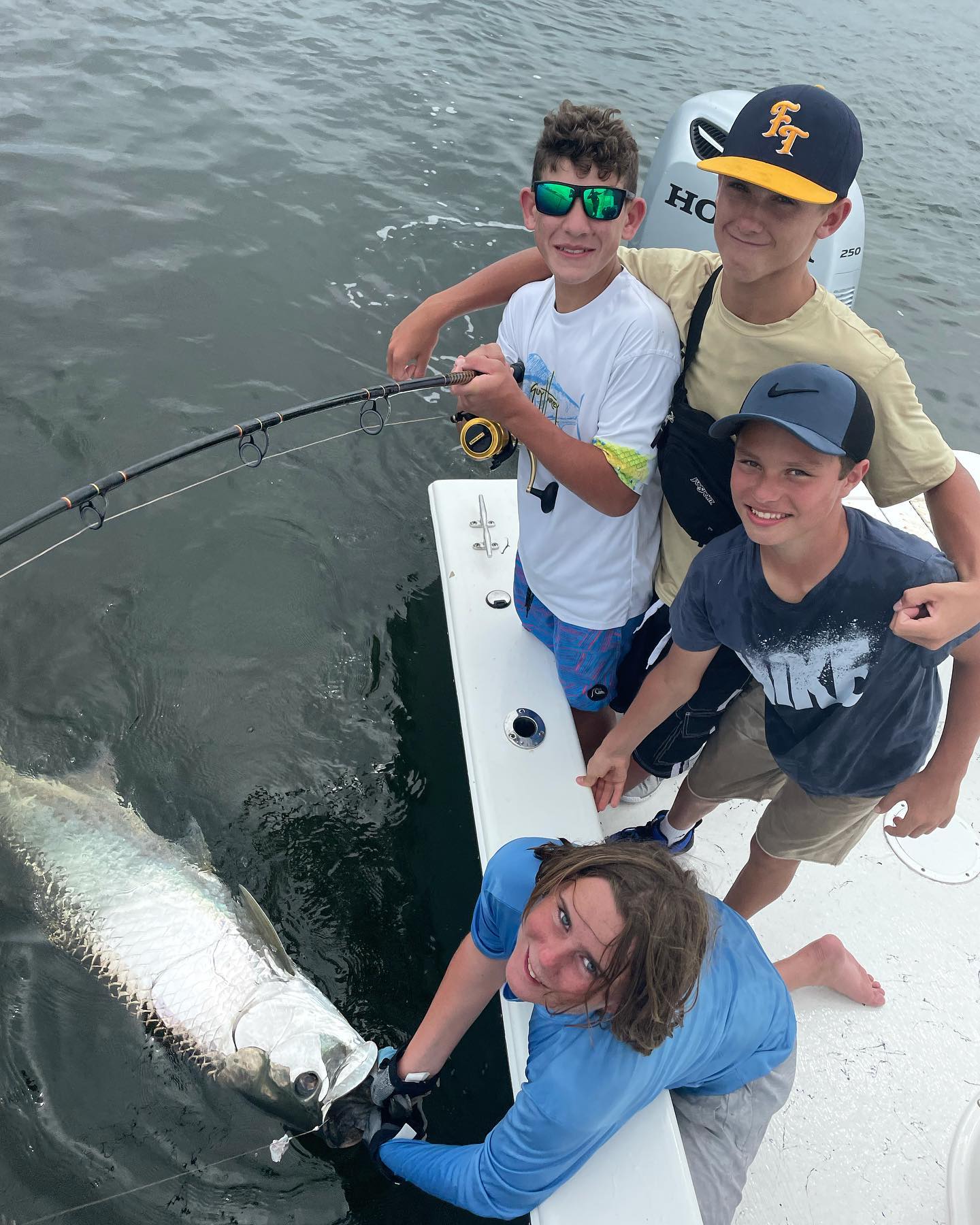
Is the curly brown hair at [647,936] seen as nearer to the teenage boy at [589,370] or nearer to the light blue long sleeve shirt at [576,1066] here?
the light blue long sleeve shirt at [576,1066]

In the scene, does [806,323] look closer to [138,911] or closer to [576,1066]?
[576,1066]

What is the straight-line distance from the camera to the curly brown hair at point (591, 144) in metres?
2.10

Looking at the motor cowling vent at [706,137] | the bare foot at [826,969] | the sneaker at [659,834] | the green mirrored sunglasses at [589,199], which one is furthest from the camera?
the motor cowling vent at [706,137]

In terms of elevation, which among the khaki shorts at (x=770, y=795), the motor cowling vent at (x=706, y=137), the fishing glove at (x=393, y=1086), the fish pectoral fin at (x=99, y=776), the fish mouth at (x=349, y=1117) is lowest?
the fish mouth at (x=349, y=1117)

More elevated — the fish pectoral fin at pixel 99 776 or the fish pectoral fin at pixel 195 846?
the fish pectoral fin at pixel 99 776

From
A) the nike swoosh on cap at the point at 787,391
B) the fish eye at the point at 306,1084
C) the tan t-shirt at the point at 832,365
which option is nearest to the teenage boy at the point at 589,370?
the tan t-shirt at the point at 832,365

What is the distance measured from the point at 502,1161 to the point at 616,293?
2126mm

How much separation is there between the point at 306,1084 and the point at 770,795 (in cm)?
168

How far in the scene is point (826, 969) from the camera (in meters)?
2.74

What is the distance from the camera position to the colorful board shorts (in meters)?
2.73

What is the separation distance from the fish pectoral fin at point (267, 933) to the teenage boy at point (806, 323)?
77.7 inches

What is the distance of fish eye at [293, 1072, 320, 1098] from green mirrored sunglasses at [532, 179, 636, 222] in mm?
2522

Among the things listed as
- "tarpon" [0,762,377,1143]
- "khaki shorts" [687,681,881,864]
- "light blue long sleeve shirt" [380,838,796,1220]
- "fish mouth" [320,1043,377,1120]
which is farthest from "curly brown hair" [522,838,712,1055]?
"tarpon" [0,762,377,1143]

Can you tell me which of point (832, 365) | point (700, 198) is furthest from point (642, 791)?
point (700, 198)
